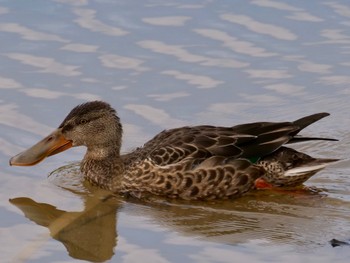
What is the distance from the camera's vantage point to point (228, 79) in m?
13.1

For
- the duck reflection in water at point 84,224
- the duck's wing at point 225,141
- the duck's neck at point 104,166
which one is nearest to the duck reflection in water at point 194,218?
the duck reflection in water at point 84,224

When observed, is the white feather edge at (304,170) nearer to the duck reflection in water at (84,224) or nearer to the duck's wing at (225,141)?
the duck's wing at (225,141)

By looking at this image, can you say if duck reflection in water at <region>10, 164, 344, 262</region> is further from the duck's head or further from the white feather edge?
the duck's head

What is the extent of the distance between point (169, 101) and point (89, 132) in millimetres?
1285

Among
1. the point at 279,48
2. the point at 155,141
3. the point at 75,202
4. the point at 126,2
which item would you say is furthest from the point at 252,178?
the point at 126,2

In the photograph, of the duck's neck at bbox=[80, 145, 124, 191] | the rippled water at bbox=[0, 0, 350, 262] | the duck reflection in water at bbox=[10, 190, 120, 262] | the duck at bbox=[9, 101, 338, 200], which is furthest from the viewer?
the duck's neck at bbox=[80, 145, 124, 191]

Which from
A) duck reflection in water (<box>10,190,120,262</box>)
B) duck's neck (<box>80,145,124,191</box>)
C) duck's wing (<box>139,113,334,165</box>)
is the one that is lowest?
duck reflection in water (<box>10,190,120,262</box>)

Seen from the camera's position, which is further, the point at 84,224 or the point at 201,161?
the point at 201,161

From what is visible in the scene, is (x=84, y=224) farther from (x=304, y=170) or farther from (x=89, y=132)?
(x=304, y=170)

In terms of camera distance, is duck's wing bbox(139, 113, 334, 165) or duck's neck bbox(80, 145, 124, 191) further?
duck's neck bbox(80, 145, 124, 191)

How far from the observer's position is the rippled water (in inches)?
376

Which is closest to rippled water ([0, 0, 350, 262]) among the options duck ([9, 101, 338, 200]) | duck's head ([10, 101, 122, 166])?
duck ([9, 101, 338, 200])

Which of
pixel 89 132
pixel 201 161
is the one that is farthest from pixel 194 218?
pixel 89 132

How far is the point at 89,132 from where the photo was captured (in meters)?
11.6
